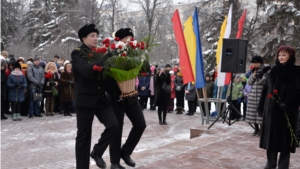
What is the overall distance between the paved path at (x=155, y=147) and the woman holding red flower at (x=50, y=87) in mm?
1001

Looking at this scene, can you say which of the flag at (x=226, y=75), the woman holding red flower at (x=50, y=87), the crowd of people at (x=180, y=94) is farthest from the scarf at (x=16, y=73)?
the flag at (x=226, y=75)

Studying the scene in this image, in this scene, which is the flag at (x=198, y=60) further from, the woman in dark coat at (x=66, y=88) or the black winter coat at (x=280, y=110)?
the woman in dark coat at (x=66, y=88)

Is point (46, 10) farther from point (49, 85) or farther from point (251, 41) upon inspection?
point (49, 85)

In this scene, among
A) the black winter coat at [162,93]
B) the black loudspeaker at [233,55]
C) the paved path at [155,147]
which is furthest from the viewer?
the black winter coat at [162,93]

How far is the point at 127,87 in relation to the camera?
4.77 m

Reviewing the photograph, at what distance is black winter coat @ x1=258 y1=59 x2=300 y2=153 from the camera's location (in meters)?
5.18

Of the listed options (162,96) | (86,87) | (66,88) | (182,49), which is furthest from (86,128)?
(66,88)

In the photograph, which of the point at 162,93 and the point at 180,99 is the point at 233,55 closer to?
the point at 162,93

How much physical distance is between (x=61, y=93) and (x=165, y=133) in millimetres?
4872

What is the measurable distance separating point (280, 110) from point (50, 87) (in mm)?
9333

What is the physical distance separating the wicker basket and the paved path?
1.15 meters

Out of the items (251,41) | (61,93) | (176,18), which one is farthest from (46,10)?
(176,18)

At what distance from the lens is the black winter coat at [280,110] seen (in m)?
5.18

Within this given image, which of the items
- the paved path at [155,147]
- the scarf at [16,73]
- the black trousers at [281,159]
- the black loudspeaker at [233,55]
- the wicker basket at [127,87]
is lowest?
the paved path at [155,147]
